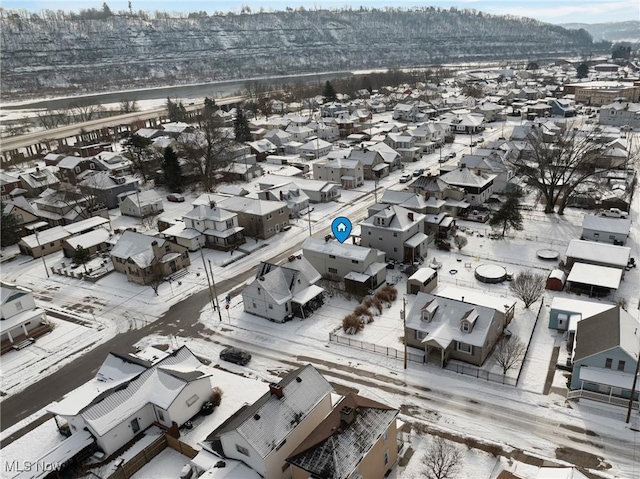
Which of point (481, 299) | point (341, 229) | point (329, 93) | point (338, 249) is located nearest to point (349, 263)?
point (338, 249)

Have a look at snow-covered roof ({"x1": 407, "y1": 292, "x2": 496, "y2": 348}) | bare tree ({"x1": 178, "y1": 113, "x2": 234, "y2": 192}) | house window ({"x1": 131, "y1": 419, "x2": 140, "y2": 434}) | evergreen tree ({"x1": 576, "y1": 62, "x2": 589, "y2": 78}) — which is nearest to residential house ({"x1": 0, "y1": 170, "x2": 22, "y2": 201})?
bare tree ({"x1": 178, "y1": 113, "x2": 234, "y2": 192})

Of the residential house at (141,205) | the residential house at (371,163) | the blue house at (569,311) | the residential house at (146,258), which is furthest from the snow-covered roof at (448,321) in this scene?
the residential house at (141,205)

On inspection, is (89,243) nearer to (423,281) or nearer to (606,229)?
(423,281)

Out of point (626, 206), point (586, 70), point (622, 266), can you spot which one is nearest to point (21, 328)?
point (622, 266)

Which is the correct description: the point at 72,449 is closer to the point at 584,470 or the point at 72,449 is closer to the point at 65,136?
the point at 584,470

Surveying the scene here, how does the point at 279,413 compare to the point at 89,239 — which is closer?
the point at 279,413
